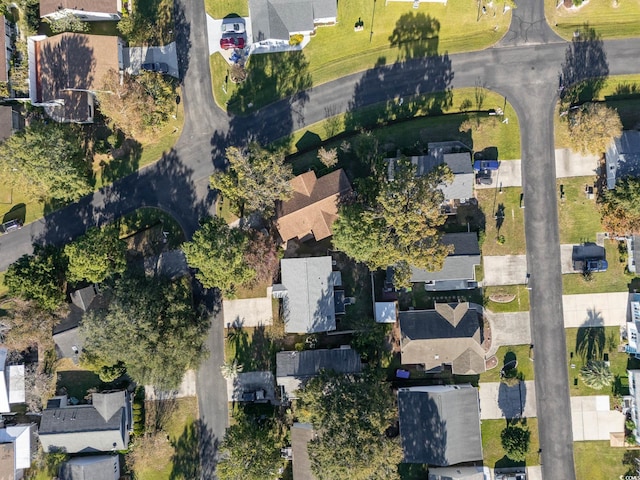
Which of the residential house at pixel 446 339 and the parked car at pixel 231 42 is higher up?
the parked car at pixel 231 42

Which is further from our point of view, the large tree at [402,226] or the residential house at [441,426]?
the residential house at [441,426]

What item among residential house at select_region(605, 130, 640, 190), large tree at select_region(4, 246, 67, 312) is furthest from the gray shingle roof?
residential house at select_region(605, 130, 640, 190)

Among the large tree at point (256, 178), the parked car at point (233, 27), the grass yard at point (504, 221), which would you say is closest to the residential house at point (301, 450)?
the large tree at point (256, 178)

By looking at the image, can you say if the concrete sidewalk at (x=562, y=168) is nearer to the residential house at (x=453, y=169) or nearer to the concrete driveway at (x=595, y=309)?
the residential house at (x=453, y=169)

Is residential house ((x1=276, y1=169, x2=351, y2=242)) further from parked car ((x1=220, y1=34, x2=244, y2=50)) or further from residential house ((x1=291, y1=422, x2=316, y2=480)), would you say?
residential house ((x1=291, y1=422, x2=316, y2=480))

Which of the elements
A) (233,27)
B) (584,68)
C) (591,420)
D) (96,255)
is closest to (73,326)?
(96,255)

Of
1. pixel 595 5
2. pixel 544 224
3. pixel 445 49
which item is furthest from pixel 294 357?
pixel 595 5

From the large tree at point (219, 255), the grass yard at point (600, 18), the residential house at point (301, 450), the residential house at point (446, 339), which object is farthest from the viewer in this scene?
the grass yard at point (600, 18)

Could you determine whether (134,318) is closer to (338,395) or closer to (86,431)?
(86,431)
